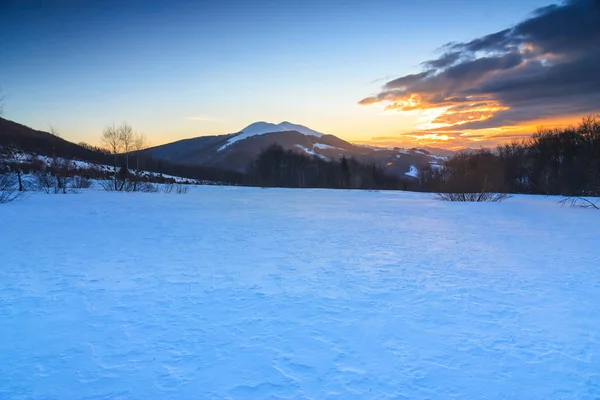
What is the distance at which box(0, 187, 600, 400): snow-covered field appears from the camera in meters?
2.73

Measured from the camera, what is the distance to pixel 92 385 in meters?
2.68

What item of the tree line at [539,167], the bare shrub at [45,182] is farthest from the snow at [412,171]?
the bare shrub at [45,182]

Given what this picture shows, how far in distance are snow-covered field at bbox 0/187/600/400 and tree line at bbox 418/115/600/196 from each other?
21746 mm

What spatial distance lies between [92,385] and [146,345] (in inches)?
25.2

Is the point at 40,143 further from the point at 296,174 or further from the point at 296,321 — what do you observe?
the point at 296,321

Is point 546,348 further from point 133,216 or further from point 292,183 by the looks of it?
point 292,183

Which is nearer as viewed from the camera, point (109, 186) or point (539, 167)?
point (109, 186)

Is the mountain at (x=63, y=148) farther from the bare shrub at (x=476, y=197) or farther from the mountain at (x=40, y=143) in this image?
the bare shrub at (x=476, y=197)

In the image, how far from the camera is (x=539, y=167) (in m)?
42.1

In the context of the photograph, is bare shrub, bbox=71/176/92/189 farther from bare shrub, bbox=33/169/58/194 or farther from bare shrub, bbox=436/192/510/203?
bare shrub, bbox=436/192/510/203

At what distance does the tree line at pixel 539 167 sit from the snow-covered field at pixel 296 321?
21746mm

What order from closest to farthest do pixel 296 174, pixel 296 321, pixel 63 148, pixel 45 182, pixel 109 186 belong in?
pixel 296 321 → pixel 45 182 → pixel 109 186 → pixel 296 174 → pixel 63 148

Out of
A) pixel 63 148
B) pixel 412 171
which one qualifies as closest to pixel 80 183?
pixel 63 148

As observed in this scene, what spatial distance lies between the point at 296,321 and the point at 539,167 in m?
48.7
